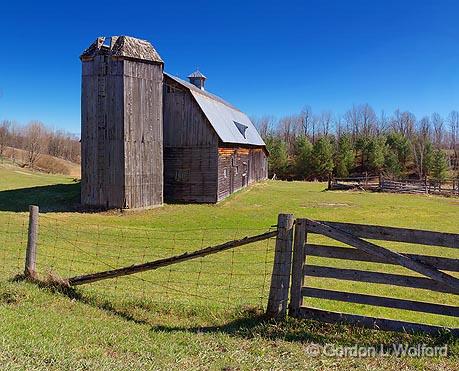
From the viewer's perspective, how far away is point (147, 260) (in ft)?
40.7

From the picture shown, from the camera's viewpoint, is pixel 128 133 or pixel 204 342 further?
pixel 128 133

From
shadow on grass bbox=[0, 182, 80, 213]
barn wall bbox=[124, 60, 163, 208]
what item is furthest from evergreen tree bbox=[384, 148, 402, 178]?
shadow on grass bbox=[0, 182, 80, 213]

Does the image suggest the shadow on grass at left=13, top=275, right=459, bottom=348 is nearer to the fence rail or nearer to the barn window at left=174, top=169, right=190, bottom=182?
the fence rail

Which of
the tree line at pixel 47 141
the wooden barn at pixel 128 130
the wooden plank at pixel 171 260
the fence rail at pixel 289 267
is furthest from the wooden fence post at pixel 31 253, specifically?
the tree line at pixel 47 141

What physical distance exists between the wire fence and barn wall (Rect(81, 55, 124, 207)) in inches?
133

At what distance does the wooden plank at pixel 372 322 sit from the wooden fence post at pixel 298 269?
0.12 metres

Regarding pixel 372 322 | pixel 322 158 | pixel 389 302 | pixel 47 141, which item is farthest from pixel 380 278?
pixel 47 141

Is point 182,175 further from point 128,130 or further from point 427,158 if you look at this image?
point 427,158

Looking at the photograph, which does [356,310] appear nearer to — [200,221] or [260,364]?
[260,364]

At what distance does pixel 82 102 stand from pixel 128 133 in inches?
139

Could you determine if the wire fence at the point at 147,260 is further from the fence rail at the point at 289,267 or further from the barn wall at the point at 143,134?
the barn wall at the point at 143,134

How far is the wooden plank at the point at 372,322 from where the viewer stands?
5.13 m

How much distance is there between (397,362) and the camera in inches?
179

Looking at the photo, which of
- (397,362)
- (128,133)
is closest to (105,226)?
(128,133)
